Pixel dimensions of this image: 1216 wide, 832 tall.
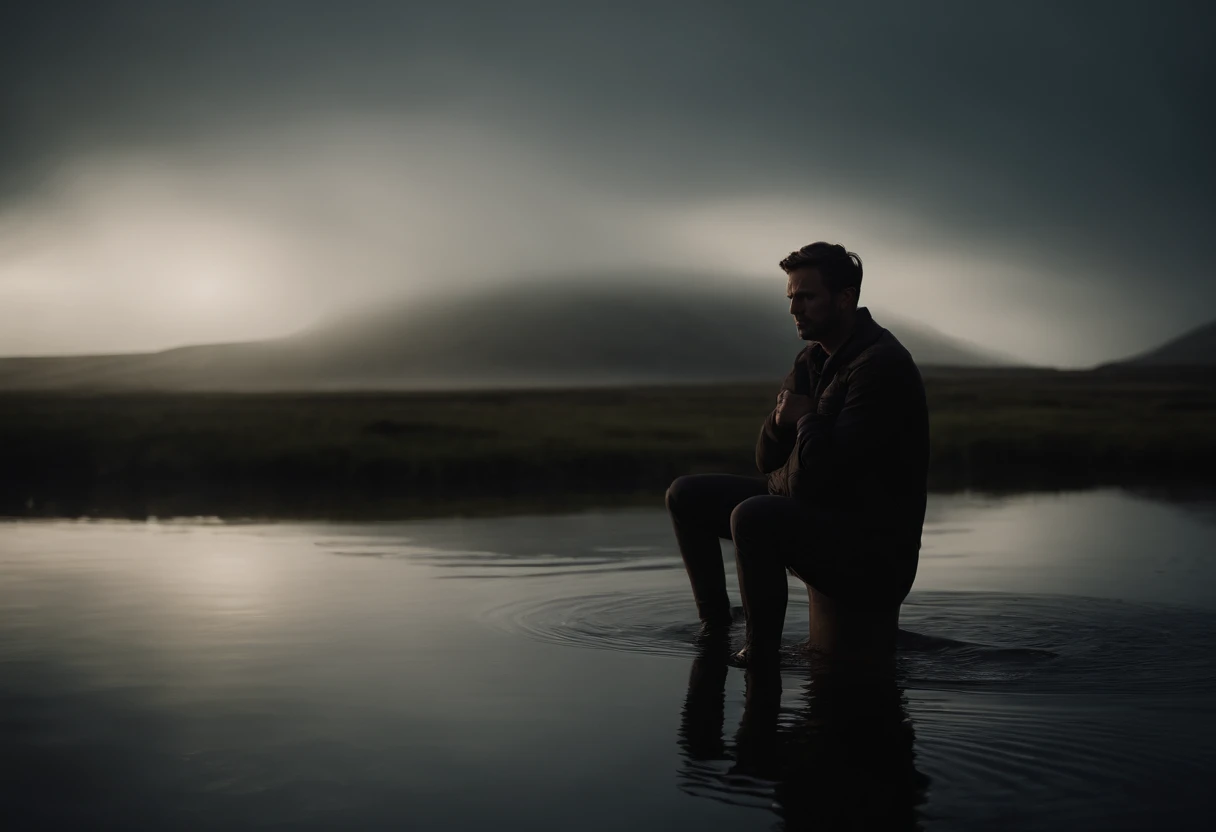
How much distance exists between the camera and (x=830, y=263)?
598 centimetres

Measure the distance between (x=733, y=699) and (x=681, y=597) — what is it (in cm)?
298

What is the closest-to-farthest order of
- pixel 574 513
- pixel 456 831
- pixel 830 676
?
pixel 456 831 → pixel 830 676 → pixel 574 513

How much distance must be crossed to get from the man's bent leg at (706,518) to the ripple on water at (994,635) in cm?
29

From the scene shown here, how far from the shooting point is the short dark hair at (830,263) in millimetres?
5980

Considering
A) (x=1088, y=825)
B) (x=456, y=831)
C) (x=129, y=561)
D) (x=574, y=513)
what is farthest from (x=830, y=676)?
(x=574, y=513)

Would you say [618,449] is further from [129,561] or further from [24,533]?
[129,561]

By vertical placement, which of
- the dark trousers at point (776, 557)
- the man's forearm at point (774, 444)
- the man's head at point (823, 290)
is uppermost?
the man's head at point (823, 290)

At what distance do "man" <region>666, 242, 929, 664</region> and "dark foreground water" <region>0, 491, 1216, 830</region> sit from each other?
401mm

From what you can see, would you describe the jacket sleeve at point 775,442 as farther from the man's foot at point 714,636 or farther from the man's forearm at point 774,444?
the man's foot at point 714,636

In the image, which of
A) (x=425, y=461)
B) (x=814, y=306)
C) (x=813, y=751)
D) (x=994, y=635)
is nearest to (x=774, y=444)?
(x=814, y=306)

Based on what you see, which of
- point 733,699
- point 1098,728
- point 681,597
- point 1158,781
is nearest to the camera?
point 1158,781

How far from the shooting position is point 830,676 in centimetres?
596

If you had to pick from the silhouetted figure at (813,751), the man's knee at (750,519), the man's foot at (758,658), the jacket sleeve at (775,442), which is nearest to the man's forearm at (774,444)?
the jacket sleeve at (775,442)

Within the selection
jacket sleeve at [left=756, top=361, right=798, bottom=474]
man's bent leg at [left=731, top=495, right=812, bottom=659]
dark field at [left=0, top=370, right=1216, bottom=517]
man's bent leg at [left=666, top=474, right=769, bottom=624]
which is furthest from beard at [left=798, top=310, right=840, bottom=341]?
dark field at [left=0, top=370, right=1216, bottom=517]
